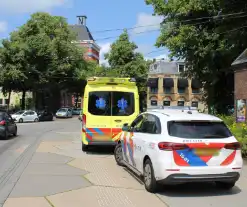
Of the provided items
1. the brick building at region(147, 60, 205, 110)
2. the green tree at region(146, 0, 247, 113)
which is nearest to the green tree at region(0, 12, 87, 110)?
the brick building at region(147, 60, 205, 110)

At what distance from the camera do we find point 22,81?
53.8 metres

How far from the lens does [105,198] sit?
743 cm

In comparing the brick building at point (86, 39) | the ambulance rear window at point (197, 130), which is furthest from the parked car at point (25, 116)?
the brick building at point (86, 39)

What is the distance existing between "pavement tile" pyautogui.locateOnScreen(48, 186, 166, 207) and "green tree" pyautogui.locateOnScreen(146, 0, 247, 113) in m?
18.4

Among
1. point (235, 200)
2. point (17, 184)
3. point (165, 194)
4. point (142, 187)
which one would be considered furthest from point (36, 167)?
point (235, 200)

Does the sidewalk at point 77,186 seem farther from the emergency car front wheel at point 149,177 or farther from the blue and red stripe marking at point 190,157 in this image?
the blue and red stripe marking at point 190,157

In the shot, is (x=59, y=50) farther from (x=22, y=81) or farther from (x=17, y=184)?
(x=17, y=184)

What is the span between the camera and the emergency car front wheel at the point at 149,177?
784cm

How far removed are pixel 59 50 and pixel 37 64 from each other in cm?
489

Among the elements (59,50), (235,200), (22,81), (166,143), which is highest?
(59,50)

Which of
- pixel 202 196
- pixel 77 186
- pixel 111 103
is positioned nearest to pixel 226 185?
pixel 202 196

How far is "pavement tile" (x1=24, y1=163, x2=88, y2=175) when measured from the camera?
10.1m

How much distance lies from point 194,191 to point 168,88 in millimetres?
69275

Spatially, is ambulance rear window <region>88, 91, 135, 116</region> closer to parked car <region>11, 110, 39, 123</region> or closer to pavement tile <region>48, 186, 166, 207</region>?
pavement tile <region>48, 186, 166, 207</region>
